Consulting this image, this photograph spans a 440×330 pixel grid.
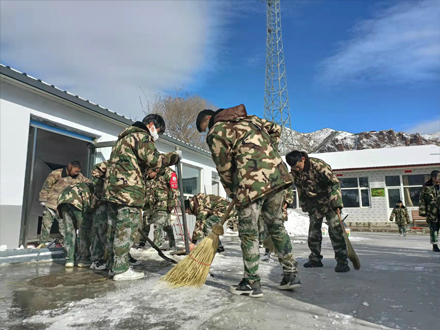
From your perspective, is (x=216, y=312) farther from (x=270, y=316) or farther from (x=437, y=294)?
(x=437, y=294)

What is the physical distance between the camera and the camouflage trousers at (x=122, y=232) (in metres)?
3.25

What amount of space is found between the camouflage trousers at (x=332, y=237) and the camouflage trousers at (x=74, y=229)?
3.17m

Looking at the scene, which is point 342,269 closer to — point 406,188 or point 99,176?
point 99,176

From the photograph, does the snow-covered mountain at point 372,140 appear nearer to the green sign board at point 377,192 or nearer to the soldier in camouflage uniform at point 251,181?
the green sign board at point 377,192

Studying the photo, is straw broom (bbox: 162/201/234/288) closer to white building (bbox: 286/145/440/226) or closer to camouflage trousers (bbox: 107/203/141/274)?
camouflage trousers (bbox: 107/203/141/274)

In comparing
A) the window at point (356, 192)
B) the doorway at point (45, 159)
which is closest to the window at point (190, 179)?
the doorway at point (45, 159)

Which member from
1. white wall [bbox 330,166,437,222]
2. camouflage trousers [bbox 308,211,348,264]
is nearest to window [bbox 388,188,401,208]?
white wall [bbox 330,166,437,222]

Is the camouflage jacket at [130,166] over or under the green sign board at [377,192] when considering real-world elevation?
under

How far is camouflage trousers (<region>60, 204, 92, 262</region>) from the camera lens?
422cm

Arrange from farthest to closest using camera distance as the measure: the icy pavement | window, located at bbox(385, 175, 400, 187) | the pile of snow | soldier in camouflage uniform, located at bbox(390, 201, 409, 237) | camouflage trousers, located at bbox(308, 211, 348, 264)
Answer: window, located at bbox(385, 175, 400, 187) → the pile of snow → soldier in camouflage uniform, located at bbox(390, 201, 409, 237) → camouflage trousers, located at bbox(308, 211, 348, 264) → the icy pavement

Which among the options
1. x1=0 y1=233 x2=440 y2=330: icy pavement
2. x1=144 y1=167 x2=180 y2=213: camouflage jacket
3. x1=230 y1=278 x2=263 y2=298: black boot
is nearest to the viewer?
x1=0 y1=233 x2=440 y2=330: icy pavement

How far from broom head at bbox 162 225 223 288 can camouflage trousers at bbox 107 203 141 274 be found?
1.83ft

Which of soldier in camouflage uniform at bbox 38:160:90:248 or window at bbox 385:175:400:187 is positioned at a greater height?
window at bbox 385:175:400:187

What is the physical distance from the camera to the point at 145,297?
252 centimetres
